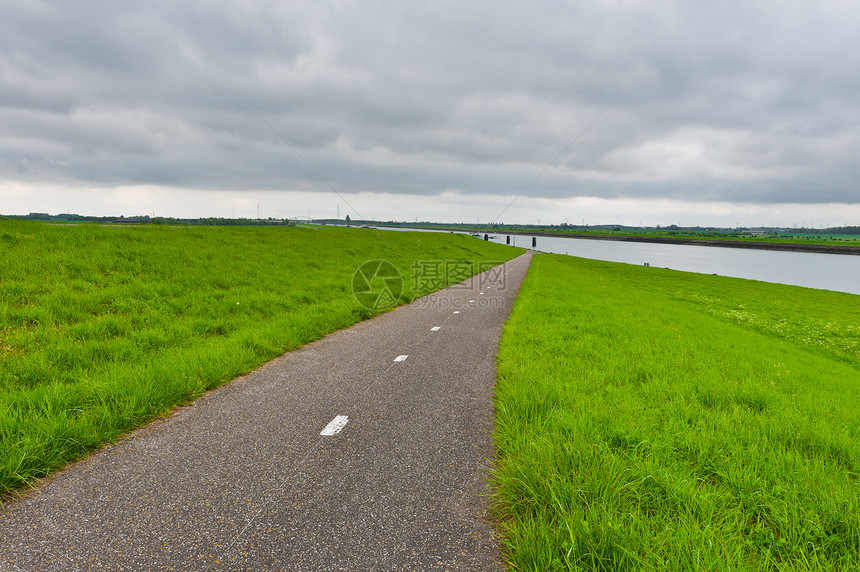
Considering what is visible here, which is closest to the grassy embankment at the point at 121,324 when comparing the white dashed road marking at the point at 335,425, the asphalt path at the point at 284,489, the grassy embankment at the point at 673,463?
the asphalt path at the point at 284,489

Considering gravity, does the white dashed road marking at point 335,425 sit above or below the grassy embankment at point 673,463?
below

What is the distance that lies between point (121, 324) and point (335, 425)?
6667mm

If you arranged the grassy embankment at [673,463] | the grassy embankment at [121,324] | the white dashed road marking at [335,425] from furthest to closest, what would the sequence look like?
1. the white dashed road marking at [335,425]
2. the grassy embankment at [121,324]
3. the grassy embankment at [673,463]

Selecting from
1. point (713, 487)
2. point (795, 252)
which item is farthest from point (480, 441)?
point (795, 252)

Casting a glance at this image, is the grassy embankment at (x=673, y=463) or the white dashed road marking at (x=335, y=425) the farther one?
the white dashed road marking at (x=335, y=425)

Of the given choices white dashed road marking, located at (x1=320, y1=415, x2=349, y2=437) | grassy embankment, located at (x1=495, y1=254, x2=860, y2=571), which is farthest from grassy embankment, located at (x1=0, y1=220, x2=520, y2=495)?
grassy embankment, located at (x1=495, y1=254, x2=860, y2=571)

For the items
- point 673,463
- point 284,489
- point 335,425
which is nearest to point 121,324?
point 335,425

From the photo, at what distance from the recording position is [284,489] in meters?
3.26

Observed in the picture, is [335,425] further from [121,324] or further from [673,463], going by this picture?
[121,324]

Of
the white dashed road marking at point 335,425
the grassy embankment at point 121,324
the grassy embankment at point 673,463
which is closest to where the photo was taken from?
the grassy embankment at point 673,463

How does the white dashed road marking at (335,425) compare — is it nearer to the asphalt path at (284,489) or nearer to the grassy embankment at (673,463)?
the asphalt path at (284,489)

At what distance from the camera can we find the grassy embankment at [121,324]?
4168 mm

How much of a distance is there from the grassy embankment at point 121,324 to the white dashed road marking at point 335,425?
7.87ft

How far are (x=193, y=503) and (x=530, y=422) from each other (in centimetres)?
366
